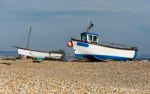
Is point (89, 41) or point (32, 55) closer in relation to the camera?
point (89, 41)

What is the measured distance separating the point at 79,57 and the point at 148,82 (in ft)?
90.3

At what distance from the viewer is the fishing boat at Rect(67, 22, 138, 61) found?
169ft

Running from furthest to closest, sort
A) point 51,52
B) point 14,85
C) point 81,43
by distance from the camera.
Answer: point 51,52
point 81,43
point 14,85

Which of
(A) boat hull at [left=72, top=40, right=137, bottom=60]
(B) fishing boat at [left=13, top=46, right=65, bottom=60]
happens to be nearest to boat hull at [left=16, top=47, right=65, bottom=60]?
(B) fishing boat at [left=13, top=46, right=65, bottom=60]

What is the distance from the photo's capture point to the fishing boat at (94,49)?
2030 inches

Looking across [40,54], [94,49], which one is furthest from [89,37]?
[40,54]

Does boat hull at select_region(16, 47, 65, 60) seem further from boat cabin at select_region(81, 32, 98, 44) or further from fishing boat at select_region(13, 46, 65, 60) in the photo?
boat cabin at select_region(81, 32, 98, 44)

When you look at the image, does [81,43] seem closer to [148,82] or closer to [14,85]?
[148,82]

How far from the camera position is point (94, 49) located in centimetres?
5191

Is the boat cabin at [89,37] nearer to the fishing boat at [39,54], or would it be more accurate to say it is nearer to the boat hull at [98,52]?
the boat hull at [98,52]

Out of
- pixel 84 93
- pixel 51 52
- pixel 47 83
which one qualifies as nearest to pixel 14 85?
pixel 47 83

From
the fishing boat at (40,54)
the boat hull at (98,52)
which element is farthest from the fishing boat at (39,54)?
the boat hull at (98,52)

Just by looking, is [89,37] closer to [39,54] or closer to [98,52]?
[98,52]

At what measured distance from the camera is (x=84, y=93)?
650 inches
